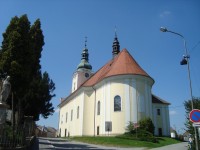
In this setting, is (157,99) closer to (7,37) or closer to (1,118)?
(7,37)

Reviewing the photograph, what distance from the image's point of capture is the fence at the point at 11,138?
10539mm

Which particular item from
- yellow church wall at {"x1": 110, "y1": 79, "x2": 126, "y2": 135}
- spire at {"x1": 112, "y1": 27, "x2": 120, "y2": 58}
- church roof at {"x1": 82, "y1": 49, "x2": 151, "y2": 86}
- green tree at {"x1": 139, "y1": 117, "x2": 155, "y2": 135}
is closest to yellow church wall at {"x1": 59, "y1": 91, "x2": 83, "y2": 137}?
yellow church wall at {"x1": 110, "y1": 79, "x2": 126, "y2": 135}

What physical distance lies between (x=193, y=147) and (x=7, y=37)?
1322 centimetres

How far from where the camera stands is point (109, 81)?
35.8 m

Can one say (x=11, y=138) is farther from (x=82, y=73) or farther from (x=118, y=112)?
(x=82, y=73)

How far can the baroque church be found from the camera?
111 feet

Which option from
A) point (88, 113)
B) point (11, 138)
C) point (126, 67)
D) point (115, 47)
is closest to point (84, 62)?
point (115, 47)

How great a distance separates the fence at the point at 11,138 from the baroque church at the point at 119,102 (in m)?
17.7

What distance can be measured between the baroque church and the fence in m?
17.7

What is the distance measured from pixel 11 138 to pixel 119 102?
24.5 m

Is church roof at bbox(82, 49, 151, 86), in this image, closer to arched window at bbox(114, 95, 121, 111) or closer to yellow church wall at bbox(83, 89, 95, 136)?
arched window at bbox(114, 95, 121, 111)

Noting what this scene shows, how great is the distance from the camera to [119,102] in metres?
34.5

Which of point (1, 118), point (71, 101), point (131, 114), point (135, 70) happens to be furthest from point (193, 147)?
point (71, 101)

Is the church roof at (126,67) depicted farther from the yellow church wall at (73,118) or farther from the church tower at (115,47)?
the church tower at (115,47)
